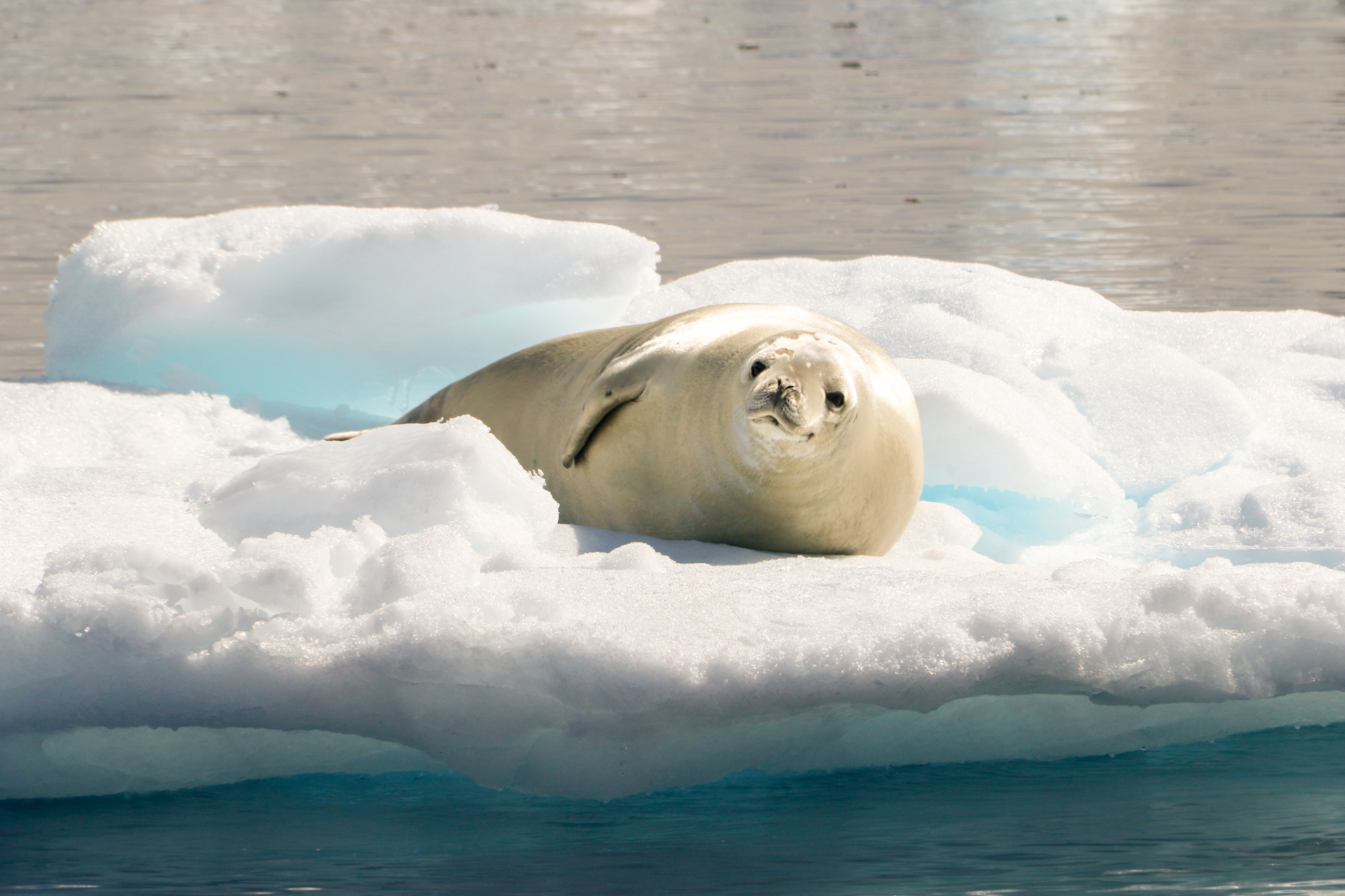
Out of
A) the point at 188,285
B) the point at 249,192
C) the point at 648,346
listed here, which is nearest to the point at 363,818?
the point at 648,346

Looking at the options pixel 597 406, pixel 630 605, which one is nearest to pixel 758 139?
pixel 597 406

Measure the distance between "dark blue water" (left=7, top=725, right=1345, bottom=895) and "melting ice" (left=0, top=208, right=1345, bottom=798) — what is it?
0.20 feet

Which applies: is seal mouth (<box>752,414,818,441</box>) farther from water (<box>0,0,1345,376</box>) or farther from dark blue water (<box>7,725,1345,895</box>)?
water (<box>0,0,1345,376</box>)

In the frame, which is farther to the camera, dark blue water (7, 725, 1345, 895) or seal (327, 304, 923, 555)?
seal (327, 304, 923, 555)

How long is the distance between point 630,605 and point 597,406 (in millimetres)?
986

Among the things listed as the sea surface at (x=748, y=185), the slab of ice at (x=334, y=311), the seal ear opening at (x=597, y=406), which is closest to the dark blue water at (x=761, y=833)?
the sea surface at (x=748, y=185)

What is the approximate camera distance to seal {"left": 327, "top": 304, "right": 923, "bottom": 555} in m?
3.28

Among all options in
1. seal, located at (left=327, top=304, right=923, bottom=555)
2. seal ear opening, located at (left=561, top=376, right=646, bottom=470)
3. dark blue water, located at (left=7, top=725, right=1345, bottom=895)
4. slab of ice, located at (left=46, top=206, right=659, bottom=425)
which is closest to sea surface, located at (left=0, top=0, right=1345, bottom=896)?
dark blue water, located at (left=7, top=725, right=1345, bottom=895)

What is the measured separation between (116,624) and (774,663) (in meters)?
1.06

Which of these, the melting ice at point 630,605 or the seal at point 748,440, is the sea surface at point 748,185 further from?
the seal at point 748,440

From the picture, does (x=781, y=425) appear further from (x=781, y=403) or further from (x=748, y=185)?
(x=748, y=185)

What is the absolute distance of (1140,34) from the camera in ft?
82.5

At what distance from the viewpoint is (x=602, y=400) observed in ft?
11.8

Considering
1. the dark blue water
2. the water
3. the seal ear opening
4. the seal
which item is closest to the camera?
the dark blue water
